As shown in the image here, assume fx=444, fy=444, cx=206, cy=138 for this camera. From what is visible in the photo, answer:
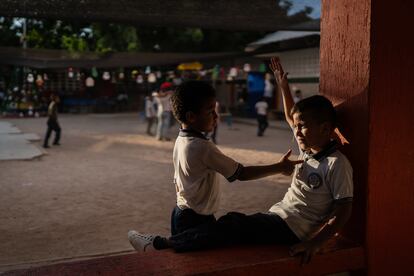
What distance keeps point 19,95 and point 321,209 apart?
78.1ft

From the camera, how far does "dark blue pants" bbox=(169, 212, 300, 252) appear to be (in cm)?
233

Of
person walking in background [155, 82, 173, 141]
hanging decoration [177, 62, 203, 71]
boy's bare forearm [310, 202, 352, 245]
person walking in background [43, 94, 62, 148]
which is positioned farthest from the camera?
hanging decoration [177, 62, 203, 71]

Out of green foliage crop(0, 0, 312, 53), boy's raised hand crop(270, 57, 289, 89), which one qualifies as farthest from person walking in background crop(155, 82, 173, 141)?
boy's raised hand crop(270, 57, 289, 89)

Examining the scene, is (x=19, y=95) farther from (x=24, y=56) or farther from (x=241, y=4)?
(x=241, y=4)

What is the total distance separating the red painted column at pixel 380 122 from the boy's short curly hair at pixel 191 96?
811mm

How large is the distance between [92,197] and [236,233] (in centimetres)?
432

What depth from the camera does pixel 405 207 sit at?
252 centimetres

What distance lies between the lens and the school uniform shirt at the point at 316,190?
2.25 m

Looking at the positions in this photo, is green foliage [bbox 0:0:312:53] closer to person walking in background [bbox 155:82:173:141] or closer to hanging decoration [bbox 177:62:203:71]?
hanging decoration [bbox 177:62:203:71]

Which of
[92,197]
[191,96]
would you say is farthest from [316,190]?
[92,197]

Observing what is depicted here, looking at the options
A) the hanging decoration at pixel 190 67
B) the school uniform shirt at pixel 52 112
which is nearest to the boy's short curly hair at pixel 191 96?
the school uniform shirt at pixel 52 112

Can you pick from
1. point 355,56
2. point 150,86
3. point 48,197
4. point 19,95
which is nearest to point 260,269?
point 355,56

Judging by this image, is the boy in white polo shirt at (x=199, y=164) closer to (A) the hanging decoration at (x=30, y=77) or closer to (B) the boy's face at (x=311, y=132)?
(B) the boy's face at (x=311, y=132)

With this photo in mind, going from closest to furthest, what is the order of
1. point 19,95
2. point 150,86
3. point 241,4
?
point 241,4, point 19,95, point 150,86
